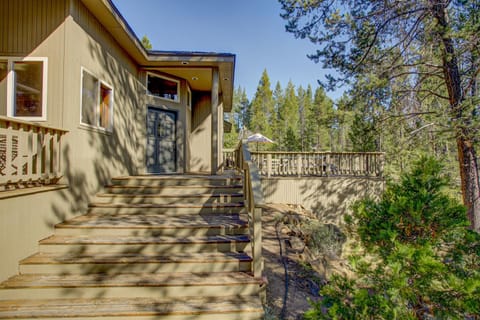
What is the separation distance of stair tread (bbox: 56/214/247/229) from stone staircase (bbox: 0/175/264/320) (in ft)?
0.05

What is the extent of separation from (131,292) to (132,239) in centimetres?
79

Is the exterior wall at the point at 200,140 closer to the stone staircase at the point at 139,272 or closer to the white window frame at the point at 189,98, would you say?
the white window frame at the point at 189,98

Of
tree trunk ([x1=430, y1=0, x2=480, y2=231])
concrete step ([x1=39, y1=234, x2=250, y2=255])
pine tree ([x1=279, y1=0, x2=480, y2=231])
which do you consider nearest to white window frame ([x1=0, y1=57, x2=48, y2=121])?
concrete step ([x1=39, y1=234, x2=250, y2=255])

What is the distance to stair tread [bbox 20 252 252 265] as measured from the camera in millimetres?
2971

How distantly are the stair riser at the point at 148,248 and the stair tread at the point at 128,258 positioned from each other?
60 mm

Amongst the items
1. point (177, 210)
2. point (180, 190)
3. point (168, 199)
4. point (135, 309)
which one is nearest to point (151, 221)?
point (177, 210)

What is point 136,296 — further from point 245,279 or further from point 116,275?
point 245,279

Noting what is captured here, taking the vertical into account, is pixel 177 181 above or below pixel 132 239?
above

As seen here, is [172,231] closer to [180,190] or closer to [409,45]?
[180,190]

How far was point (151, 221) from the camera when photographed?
3803mm

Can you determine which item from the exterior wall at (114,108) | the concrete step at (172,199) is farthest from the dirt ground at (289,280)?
the exterior wall at (114,108)

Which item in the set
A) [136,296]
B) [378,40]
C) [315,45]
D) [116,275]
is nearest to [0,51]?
[116,275]

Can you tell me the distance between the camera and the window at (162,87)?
681 cm

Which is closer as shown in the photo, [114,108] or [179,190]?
[179,190]
